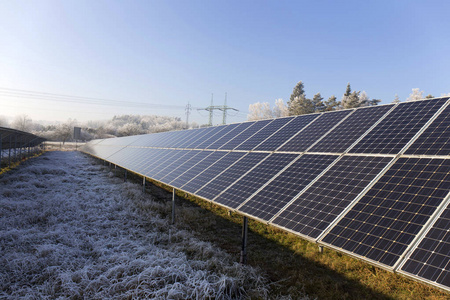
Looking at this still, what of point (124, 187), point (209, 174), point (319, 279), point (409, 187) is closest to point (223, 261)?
point (319, 279)

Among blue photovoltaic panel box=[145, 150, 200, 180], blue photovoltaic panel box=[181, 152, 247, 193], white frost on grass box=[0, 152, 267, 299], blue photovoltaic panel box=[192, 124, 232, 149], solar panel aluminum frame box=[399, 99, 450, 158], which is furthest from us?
blue photovoltaic panel box=[192, 124, 232, 149]

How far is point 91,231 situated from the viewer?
1043 cm

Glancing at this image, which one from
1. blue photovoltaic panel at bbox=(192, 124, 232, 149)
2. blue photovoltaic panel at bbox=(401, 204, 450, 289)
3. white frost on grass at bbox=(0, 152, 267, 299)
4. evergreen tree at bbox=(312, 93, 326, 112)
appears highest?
evergreen tree at bbox=(312, 93, 326, 112)

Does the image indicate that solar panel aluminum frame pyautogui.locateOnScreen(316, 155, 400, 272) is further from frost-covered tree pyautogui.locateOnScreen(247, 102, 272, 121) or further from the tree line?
frost-covered tree pyautogui.locateOnScreen(247, 102, 272, 121)

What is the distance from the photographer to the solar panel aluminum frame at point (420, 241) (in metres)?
4.03

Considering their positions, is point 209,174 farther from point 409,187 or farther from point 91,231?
point 409,187

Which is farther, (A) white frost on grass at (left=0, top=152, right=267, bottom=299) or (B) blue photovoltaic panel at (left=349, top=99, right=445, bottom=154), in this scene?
(B) blue photovoltaic panel at (left=349, top=99, right=445, bottom=154)

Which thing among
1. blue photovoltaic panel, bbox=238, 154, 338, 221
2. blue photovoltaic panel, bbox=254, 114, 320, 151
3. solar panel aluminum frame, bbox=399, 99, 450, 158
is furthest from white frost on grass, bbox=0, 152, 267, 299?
solar panel aluminum frame, bbox=399, 99, 450, 158

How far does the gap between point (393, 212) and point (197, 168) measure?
365 inches

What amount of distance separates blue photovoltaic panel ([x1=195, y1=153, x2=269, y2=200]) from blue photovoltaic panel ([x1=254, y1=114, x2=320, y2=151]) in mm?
794

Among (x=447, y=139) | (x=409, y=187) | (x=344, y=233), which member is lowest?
(x=344, y=233)

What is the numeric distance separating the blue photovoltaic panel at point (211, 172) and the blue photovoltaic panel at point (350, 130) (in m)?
3.95

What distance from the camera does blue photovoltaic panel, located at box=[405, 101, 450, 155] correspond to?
6.81 meters

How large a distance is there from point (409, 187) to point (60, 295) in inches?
364
